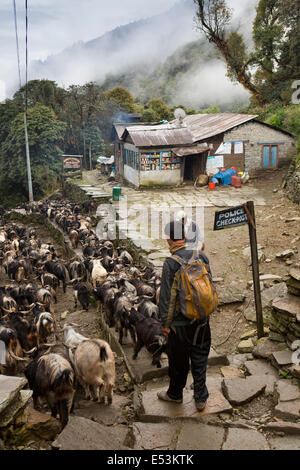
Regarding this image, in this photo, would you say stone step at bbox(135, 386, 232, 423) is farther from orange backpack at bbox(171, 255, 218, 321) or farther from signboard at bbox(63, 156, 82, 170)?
signboard at bbox(63, 156, 82, 170)

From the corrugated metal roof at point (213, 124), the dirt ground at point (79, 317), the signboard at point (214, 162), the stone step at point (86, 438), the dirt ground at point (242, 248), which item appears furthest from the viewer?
the signboard at point (214, 162)

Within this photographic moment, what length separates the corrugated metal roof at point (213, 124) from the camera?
2138cm

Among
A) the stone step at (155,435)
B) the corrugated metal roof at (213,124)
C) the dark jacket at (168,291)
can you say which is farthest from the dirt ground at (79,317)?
the corrugated metal roof at (213,124)

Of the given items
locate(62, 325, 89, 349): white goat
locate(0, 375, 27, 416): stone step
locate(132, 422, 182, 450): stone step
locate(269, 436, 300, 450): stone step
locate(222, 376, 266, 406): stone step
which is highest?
locate(0, 375, 27, 416): stone step

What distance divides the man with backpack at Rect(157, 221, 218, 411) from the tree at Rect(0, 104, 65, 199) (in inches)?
1106

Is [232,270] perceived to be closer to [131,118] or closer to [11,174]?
[11,174]

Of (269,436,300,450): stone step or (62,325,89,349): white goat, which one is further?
(62,325,89,349): white goat

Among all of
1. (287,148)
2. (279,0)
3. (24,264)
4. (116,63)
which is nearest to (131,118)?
(279,0)

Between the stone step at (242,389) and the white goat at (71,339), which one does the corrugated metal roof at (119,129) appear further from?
the stone step at (242,389)

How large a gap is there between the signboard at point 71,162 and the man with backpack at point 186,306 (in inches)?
979

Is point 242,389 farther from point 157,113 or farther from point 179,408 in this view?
point 157,113

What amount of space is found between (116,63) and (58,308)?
5494 inches

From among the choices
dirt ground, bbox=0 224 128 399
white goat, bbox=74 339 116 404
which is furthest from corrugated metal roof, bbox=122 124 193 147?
white goat, bbox=74 339 116 404

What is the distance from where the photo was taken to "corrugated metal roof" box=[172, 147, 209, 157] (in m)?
20.9
